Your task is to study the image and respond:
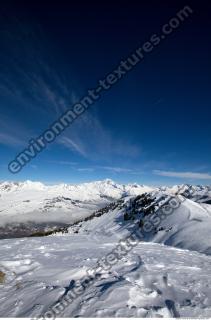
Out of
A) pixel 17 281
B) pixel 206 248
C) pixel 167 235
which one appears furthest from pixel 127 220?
pixel 17 281

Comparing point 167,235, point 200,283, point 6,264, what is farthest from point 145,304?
point 167,235

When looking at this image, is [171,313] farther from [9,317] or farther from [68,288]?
[9,317]

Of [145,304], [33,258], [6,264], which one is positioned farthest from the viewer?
[33,258]

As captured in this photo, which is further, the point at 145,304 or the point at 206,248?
the point at 206,248

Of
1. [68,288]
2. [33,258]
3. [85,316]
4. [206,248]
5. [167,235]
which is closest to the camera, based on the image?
[85,316]

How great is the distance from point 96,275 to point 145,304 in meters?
3.33

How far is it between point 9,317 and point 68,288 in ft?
A: 7.74

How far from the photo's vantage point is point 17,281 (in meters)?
10.1

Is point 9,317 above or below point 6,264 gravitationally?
below

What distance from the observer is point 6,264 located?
41.7 feet

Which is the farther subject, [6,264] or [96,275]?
[6,264]

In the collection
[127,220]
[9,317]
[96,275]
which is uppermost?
[127,220]

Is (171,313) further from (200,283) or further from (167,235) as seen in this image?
(167,235)

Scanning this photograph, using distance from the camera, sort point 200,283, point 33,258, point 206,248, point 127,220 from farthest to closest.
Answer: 1. point 127,220
2. point 206,248
3. point 33,258
4. point 200,283
